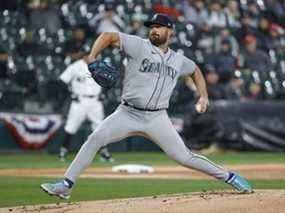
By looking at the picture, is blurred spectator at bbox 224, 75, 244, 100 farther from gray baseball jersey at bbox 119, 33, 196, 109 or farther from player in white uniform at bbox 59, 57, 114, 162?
gray baseball jersey at bbox 119, 33, 196, 109

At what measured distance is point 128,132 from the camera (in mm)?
8117

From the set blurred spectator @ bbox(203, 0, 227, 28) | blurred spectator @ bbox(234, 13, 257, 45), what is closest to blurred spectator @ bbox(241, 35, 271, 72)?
blurred spectator @ bbox(234, 13, 257, 45)

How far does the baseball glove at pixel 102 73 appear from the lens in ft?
26.2

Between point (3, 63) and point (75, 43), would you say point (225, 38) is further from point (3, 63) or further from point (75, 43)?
point (3, 63)

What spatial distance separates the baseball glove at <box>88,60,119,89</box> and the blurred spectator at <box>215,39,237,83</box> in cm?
1204

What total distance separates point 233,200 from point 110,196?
2.06 m

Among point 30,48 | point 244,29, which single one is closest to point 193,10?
point 244,29

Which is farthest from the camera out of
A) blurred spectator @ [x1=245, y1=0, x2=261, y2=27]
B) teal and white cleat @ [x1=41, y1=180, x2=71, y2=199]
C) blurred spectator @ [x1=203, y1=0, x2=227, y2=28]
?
blurred spectator @ [x1=245, y1=0, x2=261, y2=27]

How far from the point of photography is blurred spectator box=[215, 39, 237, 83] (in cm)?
2000

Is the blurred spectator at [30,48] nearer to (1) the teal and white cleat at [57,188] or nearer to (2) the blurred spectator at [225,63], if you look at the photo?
(2) the blurred spectator at [225,63]

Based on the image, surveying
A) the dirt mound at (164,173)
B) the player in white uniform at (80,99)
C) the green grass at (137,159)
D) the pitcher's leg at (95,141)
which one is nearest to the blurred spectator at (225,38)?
the green grass at (137,159)

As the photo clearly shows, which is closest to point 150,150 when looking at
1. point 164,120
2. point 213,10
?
Answer: point 213,10

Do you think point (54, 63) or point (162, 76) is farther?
point (54, 63)

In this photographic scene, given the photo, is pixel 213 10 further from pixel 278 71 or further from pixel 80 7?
pixel 80 7
